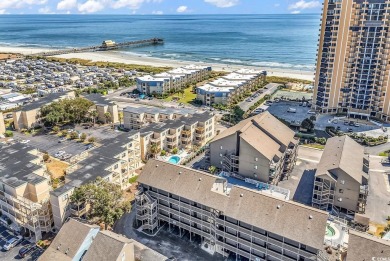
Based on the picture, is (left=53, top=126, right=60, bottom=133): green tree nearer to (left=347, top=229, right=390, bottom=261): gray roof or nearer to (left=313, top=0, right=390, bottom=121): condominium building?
(left=347, top=229, right=390, bottom=261): gray roof

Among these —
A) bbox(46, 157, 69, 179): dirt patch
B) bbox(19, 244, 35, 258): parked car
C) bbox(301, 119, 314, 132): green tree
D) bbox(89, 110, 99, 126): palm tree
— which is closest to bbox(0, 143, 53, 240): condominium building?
bbox(19, 244, 35, 258): parked car

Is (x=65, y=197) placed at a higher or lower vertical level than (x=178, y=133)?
lower

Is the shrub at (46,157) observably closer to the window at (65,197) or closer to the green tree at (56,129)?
the green tree at (56,129)

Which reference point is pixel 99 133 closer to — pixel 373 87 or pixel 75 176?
pixel 75 176

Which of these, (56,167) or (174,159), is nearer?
(56,167)

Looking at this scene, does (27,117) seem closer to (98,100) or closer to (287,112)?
(98,100)

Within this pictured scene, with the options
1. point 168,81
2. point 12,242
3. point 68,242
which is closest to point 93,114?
point 168,81
